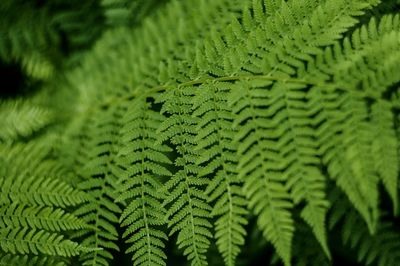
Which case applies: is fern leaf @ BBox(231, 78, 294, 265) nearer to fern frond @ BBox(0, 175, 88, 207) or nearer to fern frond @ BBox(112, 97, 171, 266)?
fern frond @ BBox(112, 97, 171, 266)

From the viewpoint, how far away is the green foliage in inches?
62.1

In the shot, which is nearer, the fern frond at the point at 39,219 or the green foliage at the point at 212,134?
the green foliage at the point at 212,134

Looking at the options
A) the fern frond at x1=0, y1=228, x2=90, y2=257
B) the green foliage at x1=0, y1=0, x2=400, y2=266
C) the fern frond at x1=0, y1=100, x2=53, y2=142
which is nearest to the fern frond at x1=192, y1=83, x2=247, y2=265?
the green foliage at x1=0, y1=0, x2=400, y2=266

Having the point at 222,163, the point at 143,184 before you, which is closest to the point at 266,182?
the point at 222,163

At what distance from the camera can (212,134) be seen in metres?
1.81

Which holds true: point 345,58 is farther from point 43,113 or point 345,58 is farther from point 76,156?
point 43,113

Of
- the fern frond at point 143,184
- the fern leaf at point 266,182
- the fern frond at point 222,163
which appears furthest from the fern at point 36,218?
the fern leaf at point 266,182

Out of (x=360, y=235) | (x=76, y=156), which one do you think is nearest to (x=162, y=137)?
(x=76, y=156)

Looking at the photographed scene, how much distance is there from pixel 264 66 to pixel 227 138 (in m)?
0.34

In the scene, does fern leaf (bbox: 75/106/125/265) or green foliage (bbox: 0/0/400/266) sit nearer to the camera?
green foliage (bbox: 0/0/400/266)

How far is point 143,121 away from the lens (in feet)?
6.79

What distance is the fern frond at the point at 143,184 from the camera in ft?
6.09

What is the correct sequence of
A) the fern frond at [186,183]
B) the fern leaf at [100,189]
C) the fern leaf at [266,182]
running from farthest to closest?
the fern leaf at [100,189]
the fern frond at [186,183]
the fern leaf at [266,182]

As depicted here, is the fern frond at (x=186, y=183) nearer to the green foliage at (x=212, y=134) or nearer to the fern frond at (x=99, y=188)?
the green foliage at (x=212, y=134)
